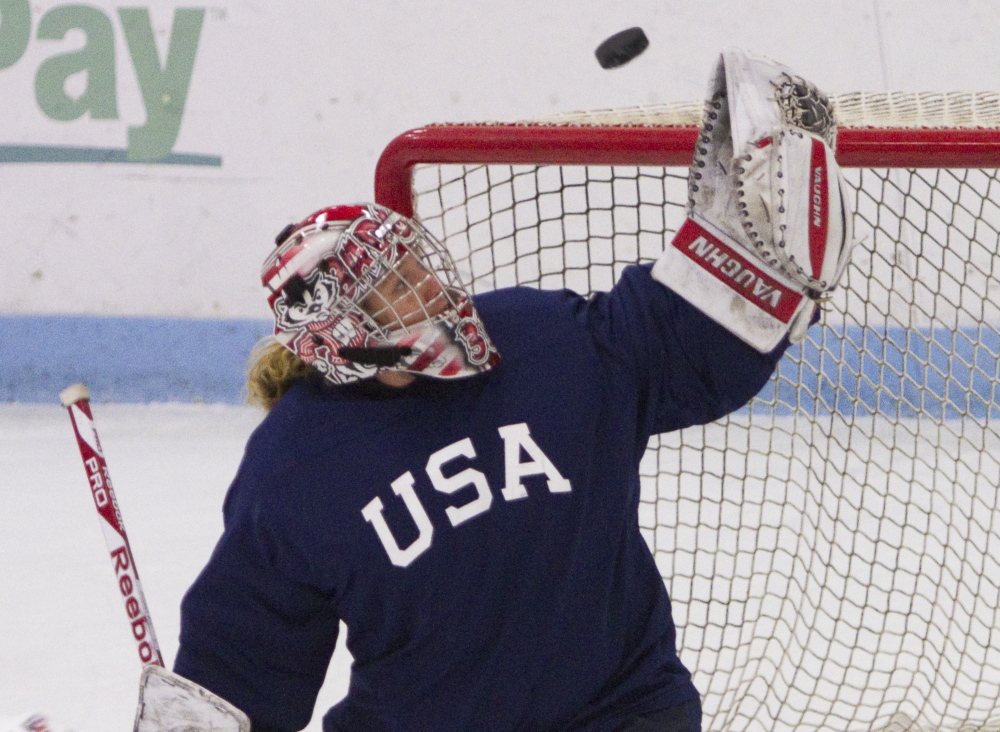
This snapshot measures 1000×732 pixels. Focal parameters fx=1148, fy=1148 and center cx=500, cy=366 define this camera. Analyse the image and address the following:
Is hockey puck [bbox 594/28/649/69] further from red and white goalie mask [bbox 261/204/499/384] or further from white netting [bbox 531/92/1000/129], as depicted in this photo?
red and white goalie mask [bbox 261/204/499/384]

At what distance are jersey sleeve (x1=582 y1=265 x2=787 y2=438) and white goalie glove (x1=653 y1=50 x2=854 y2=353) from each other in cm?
2

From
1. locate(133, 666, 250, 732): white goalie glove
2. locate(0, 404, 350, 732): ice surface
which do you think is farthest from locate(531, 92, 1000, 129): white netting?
locate(0, 404, 350, 732): ice surface

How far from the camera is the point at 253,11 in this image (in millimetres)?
3957

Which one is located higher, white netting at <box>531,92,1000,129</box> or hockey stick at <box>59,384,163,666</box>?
white netting at <box>531,92,1000,129</box>

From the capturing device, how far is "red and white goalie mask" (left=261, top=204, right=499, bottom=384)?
1173 mm

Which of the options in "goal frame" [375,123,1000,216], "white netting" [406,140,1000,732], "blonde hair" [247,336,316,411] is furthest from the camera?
"white netting" [406,140,1000,732]

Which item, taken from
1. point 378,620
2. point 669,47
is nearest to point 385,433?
point 378,620

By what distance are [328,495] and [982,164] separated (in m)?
0.97

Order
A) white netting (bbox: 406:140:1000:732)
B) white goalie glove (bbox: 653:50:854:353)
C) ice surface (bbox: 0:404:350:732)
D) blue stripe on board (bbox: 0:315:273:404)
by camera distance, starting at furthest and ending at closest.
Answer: blue stripe on board (bbox: 0:315:273:404) → ice surface (bbox: 0:404:350:732) → white netting (bbox: 406:140:1000:732) → white goalie glove (bbox: 653:50:854:353)

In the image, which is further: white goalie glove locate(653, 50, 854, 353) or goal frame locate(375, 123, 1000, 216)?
goal frame locate(375, 123, 1000, 216)

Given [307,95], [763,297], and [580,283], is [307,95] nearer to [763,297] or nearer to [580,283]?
[580,283]

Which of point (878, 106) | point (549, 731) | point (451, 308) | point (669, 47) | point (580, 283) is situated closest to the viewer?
point (451, 308)

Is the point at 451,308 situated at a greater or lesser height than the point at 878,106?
lesser

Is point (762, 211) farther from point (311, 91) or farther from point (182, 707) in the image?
point (311, 91)
